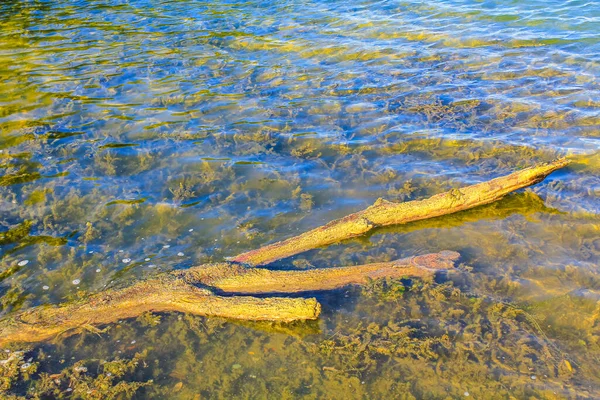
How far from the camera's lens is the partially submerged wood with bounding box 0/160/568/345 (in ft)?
17.3

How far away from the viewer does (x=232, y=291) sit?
18.4ft

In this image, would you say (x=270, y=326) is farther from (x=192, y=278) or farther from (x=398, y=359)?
(x=398, y=359)

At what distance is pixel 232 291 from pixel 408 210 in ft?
8.28

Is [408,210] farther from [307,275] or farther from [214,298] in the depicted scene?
[214,298]

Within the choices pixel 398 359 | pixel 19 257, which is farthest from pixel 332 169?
pixel 19 257

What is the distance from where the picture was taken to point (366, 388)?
4.71 m

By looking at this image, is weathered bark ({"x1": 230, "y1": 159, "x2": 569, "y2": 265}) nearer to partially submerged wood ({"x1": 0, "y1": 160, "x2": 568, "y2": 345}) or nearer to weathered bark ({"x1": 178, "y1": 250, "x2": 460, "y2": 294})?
partially submerged wood ({"x1": 0, "y1": 160, "x2": 568, "y2": 345})

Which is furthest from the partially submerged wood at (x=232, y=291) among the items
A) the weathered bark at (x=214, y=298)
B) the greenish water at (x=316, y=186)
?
the greenish water at (x=316, y=186)

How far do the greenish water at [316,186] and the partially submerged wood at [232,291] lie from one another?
0.53 feet

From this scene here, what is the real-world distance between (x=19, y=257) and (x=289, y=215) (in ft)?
11.8

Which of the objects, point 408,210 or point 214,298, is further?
point 408,210

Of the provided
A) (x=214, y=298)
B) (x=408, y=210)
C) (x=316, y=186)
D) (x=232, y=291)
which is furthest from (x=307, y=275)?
(x=316, y=186)

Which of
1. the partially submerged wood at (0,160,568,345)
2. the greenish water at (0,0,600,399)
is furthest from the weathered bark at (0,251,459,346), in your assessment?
the greenish water at (0,0,600,399)

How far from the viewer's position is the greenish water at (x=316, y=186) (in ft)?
16.3
